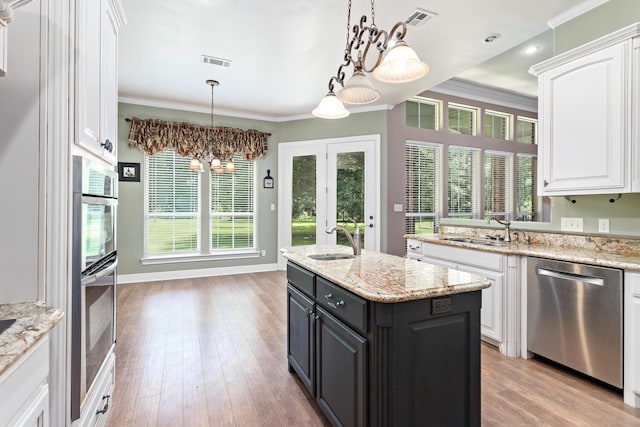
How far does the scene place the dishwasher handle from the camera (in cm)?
214

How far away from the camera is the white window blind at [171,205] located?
5.23 m

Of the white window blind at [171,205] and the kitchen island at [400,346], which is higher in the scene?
the white window blind at [171,205]

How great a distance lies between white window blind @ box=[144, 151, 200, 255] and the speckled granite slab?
428 centimetres

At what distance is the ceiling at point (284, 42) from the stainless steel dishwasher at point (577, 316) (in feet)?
7.52

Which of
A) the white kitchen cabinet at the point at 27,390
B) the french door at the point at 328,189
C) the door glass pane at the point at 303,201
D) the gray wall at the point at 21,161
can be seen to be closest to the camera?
the white kitchen cabinet at the point at 27,390

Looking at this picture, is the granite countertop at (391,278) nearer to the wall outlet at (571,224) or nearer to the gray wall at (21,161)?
the gray wall at (21,161)

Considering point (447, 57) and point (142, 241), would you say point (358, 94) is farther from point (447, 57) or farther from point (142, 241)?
point (142, 241)

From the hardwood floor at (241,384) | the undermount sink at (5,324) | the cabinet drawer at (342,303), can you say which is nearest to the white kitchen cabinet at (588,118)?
the hardwood floor at (241,384)

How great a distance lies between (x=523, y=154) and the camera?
21.8 ft

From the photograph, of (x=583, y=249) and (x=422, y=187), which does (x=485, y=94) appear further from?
(x=583, y=249)

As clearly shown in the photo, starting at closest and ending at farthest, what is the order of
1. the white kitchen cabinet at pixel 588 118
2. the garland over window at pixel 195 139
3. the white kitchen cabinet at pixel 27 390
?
1. the white kitchen cabinet at pixel 27 390
2. the white kitchen cabinet at pixel 588 118
3. the garland over window at pixel 195 139

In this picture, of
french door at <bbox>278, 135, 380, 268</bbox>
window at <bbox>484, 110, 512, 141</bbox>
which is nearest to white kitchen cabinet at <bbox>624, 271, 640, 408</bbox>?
french door at <bbox>278, 135, 380, 268</bbox>

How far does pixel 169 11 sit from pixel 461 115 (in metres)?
5.28

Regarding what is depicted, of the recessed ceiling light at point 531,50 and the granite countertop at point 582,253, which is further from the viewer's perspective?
the recessed ceiling light at point 531,50
